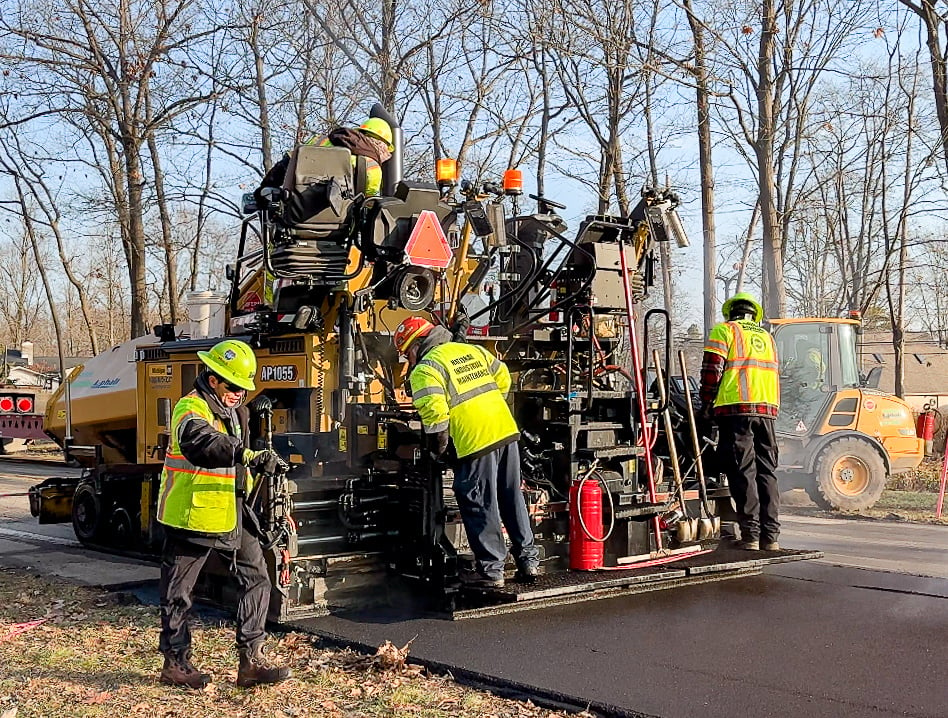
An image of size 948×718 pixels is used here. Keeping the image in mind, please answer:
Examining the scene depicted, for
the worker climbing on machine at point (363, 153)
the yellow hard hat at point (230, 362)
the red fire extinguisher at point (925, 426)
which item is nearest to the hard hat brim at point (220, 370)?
the yellow hard hat at point (230, 362)

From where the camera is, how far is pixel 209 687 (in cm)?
530

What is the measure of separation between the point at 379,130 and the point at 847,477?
8.33m

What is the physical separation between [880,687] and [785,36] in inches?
544

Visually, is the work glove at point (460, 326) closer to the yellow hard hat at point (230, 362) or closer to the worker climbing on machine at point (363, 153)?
the worker climbing on machine at point (363, 153)

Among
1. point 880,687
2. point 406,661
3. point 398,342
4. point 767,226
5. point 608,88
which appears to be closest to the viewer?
point 880,687

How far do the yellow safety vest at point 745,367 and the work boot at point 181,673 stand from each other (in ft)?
14.6

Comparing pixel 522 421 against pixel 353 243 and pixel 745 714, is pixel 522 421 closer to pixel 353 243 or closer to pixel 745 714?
pixel 353 243

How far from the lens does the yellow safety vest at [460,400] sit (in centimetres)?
653

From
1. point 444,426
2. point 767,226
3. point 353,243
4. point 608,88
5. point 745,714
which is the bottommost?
point 745,714

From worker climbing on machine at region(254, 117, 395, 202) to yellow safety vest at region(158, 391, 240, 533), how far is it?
2.30m

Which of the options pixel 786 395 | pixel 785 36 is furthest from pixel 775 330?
pixel 785 36

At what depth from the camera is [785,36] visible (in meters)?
16.8

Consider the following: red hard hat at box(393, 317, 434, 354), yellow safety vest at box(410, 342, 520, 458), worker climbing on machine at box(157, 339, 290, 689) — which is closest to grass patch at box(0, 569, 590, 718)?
worker climbing on machine at box(157, 339, 290, 689)

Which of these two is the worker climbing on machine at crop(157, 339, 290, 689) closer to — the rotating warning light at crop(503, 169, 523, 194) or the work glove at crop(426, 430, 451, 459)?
the work glove at crop(426, 430, 451, 459)
